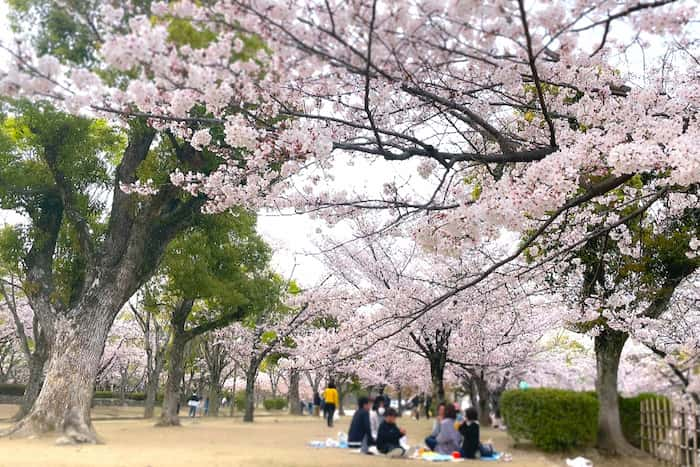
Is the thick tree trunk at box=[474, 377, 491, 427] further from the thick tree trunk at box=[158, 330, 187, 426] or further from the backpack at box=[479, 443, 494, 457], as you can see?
the backpack at box=[479, 443, 494, 457]

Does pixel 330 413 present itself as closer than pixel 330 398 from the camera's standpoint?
No

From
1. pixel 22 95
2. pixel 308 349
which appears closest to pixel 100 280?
pixel 308 349

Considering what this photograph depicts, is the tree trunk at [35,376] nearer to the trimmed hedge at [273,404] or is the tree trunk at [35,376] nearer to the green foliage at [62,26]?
the green foliage at [62,26]

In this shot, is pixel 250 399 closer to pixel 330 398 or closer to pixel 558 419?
pixel 330 398

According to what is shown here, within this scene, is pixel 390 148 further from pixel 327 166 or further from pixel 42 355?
pixel 42 355

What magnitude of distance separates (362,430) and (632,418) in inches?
230

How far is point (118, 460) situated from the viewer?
7277 millimetres

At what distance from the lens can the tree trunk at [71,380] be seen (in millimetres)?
9633

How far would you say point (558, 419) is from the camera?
398 inches

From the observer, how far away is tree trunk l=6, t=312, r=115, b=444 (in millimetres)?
9633

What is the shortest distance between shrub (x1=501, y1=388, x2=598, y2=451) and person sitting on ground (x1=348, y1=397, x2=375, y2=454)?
3490 mm

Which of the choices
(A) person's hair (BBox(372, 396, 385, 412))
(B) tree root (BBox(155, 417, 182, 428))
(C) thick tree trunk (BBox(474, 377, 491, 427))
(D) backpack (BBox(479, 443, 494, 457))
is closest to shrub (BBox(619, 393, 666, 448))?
(D) backpack (BBox(479, 443, 494, 457))

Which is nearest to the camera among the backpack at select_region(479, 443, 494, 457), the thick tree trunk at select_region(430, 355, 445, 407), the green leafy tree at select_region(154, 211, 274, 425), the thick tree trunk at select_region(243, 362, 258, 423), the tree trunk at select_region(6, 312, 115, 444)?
the backpack at select_region(479, 443, 494, 457)

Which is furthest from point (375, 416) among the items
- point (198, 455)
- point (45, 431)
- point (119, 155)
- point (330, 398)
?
point (119, 155)
